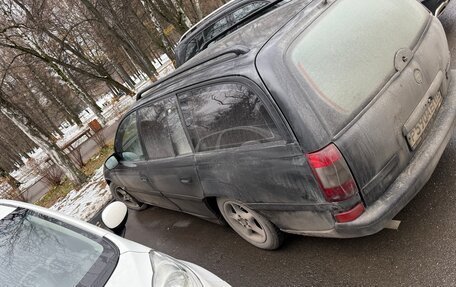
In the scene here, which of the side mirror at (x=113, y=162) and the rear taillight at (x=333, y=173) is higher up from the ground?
the side mirror at (x=113, y=162)

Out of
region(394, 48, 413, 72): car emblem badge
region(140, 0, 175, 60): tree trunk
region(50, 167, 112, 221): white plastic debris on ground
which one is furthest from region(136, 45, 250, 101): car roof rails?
region(140, 0, 175, 60): tree trunk

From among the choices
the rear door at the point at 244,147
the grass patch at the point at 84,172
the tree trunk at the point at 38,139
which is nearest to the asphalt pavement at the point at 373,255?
the rear door at the point at 244,147

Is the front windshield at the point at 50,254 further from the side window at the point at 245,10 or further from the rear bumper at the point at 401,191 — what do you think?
the side window at the point at 245,10

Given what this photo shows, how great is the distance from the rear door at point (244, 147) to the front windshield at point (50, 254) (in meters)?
1.05

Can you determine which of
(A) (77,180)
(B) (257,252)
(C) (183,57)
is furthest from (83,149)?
(B) (257,252)

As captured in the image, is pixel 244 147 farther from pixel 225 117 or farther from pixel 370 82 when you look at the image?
pixel 370 82

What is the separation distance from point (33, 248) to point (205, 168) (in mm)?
1410

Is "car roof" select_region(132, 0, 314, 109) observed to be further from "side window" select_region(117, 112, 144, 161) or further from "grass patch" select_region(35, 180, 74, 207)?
"grass patch" select_region(35, 180, 74, 207)

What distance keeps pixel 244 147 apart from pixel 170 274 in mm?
1051

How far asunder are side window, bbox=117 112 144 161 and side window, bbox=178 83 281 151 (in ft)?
3.70

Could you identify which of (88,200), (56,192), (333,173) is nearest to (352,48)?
(333,173)

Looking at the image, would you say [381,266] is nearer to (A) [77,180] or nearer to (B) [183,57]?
(B) [183,57]

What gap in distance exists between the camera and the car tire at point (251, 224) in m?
2.93

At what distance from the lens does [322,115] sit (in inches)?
84.7
